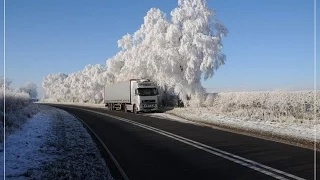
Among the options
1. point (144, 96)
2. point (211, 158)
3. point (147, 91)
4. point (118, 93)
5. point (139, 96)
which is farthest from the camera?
point (118, 93)

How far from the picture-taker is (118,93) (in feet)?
169

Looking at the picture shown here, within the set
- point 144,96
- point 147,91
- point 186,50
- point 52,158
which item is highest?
point 186,50

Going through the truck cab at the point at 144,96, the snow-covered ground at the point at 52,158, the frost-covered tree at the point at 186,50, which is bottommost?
the snow-covered ground at the point at 52,158

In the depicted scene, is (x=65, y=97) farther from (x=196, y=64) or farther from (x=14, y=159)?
(x=14, y=159)

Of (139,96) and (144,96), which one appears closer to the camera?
(139,96)

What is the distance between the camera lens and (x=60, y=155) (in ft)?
43.1

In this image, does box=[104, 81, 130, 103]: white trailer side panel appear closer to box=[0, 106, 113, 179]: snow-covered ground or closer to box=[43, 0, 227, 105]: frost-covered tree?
box=[43, 0, 227, 105]: frost-covered tree

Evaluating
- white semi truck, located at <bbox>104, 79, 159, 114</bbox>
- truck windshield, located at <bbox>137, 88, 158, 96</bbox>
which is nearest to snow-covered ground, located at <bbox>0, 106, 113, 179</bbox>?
white semi truck, located at <bbox>104, 79, 159, 114</bbox>

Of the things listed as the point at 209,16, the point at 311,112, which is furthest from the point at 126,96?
the point at 311,112

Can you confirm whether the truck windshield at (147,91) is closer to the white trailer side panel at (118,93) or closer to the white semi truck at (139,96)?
the white semi truck at (139,96)

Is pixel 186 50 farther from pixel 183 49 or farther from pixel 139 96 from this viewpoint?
pixel 139 96

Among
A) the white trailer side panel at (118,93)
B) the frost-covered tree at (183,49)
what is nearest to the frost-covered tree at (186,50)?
the frost-covered tree at (183,49)

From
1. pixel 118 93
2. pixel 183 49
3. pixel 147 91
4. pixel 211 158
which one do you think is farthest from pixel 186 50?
pixel 211 158

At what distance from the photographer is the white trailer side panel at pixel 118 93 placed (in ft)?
155
